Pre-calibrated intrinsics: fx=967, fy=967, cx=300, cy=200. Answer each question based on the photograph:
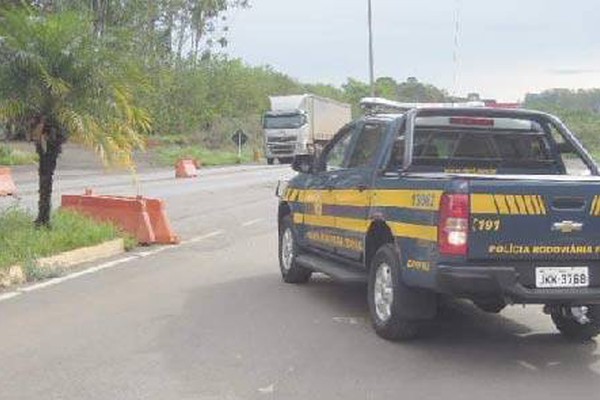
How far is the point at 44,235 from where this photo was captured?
12.3 metres

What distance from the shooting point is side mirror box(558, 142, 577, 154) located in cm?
873

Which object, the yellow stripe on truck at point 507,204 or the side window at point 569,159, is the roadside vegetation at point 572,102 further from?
the yellow stripe on truck at point 507,204

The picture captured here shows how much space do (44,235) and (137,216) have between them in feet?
7.23

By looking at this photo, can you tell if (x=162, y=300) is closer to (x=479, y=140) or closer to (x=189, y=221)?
(x=479, y=140)

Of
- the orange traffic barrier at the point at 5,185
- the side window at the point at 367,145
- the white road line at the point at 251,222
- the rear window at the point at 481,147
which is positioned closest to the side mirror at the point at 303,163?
the side window at the point at 367,145

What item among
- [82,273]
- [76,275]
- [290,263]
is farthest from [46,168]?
[290,263]

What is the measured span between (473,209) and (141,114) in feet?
25.2

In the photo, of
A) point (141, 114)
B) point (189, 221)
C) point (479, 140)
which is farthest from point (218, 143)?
point (479, 140)

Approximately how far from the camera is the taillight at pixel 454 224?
678 cm

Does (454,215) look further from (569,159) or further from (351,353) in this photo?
(569,159)

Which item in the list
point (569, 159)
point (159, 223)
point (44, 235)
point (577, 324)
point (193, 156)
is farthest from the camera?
point (193, 156)

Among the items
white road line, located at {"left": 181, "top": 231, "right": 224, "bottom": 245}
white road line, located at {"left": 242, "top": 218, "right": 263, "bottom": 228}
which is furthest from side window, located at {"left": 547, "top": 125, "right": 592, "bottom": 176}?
white road line, located at {"left": 242, "top": 218, "right": 263, "bottom": 228}

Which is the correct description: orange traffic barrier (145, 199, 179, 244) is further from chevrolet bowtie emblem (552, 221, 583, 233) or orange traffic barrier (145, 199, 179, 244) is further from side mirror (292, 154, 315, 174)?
chevrolet bowtie emblem (552, 221, 583, 233)

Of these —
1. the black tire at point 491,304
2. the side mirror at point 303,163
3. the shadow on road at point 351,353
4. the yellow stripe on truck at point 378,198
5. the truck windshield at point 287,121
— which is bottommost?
the shadow on road at point 351,353
